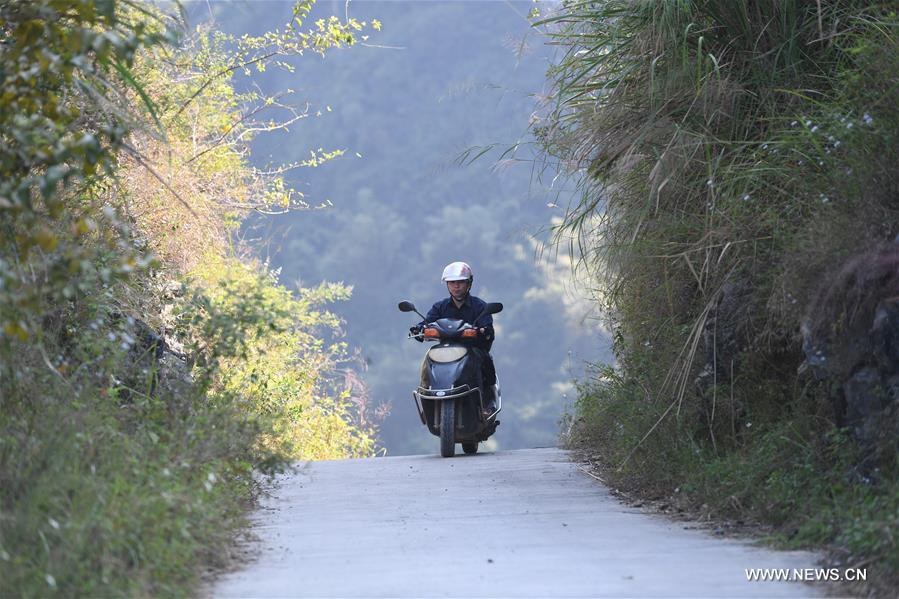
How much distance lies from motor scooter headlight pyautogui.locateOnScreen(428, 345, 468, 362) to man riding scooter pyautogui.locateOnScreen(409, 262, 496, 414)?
0.56ft

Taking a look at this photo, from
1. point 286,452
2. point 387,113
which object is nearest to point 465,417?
point 286,452

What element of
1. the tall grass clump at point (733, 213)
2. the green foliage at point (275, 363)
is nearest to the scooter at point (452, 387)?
the green foliage at point (275, 363)

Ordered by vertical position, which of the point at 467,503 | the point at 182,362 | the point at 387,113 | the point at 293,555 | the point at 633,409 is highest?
Result: the point at 387,113

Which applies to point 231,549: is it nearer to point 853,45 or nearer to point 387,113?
point 853,45

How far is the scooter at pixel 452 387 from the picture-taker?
12500mm

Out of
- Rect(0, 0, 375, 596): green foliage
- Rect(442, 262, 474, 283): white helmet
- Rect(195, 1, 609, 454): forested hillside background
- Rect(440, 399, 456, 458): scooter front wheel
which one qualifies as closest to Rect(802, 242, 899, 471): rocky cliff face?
Rect(0, 0, 375, 596): green foliage

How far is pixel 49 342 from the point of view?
8023mm

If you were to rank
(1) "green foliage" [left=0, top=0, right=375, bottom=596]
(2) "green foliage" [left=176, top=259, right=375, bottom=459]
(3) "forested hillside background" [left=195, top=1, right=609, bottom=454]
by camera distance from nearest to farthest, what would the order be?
(1) "green foliage" [left=0, top=0, right=375, bottom=596], (2) "green foliage" [left=176, top=259, right=375, bottom=459], (3) "forested hillside background" [left=195, top=1, right=609, bottom=454]

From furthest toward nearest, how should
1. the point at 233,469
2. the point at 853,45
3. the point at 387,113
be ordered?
the point at 387,113
the point at 853,45
the point at 233,469

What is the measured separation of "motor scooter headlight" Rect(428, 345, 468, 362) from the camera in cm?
1278

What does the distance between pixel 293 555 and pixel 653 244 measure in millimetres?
3461

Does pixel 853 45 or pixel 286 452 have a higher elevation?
pixel 853 45

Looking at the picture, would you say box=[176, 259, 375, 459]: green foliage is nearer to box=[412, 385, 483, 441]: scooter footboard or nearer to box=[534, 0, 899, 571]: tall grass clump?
box=[412, 385, 483, 441]: scooter footboard

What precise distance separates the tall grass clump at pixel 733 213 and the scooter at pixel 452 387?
2350 millimetres
